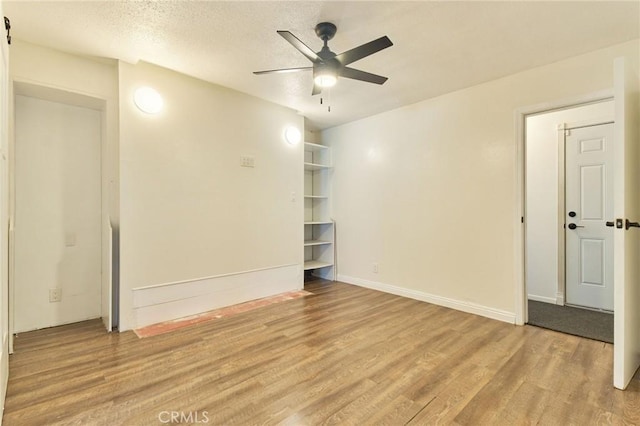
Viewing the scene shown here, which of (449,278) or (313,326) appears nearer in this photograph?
(313,326)

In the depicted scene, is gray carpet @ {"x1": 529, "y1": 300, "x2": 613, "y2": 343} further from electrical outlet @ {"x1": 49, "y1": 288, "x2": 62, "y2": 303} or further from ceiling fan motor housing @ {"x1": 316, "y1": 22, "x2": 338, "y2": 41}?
electrical outlet @ {"x1": 49, "y1": 288, "x2": 62, "y2": 303}

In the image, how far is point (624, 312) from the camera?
1.84 m

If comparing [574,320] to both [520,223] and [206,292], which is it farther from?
[206,292]

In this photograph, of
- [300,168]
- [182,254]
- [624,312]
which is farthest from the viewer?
[300,168]

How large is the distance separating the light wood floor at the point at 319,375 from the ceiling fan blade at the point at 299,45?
2.25 meters

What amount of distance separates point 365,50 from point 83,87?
2.63 metres

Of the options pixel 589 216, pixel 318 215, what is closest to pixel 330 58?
pixel 318 215

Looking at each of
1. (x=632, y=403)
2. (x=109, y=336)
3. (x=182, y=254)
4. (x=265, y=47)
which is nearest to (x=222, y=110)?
(x=265, y=47)

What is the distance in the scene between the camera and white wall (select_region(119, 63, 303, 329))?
2.82 metres

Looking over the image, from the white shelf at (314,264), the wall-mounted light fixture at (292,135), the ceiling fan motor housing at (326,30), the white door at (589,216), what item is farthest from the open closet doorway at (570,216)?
the wall-mounted light fixture at (292,135)

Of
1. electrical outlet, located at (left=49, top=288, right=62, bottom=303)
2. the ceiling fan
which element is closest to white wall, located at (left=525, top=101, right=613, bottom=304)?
the ceiling fan

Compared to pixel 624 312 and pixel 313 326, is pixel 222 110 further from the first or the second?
pixel 624 312

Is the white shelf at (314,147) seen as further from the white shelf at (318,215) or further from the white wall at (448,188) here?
the white wall at (448,188)

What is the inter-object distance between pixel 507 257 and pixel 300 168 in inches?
109
